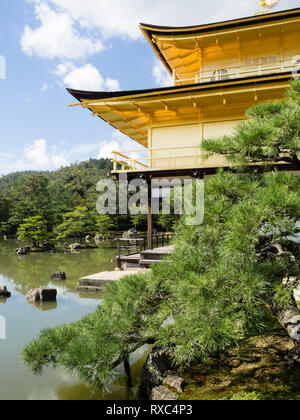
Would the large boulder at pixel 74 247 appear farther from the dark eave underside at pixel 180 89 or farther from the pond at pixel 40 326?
the dark eave underside at pixel 180 89

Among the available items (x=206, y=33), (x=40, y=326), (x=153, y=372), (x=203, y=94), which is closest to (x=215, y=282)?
(x=153, y=372)

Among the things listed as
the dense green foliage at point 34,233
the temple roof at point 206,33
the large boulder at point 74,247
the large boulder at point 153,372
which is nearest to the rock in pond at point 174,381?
the large boulder at point 153,372

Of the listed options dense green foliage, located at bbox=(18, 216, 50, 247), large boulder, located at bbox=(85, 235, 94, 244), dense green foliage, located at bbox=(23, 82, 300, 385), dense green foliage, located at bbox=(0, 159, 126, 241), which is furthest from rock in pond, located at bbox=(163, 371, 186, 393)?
large boulder, located at bbox=(85, 235, 94, 244)

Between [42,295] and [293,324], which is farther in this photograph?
[42,295]

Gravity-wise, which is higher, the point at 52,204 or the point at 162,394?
Result: the point at 52,204

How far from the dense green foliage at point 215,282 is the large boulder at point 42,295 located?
4501 millimetres

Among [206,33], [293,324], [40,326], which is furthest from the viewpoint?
[206,33]

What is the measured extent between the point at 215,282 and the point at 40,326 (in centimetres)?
428

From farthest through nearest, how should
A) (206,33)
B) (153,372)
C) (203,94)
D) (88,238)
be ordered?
(88,238) < (206,33) < (203,94) < (153,372)

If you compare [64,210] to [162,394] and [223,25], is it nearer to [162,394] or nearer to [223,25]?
[223,25]

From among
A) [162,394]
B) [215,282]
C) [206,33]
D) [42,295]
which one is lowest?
[42,295]

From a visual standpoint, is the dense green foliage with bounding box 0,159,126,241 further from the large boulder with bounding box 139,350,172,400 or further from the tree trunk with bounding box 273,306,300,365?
the tree trunk with bounding box 273,306,300,365

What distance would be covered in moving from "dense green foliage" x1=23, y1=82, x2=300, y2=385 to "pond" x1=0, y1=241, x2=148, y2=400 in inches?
34.2

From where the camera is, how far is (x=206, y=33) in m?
8.50
